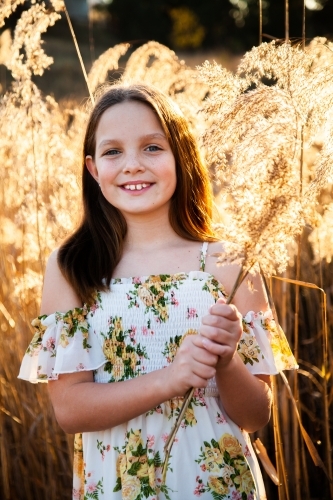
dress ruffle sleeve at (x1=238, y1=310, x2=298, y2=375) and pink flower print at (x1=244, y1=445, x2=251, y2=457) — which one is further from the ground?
dress ruffle sleeve at (x1=238, y1=310, x2=298, y2=375)

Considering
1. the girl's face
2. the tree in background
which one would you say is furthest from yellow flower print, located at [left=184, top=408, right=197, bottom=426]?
the tree in background

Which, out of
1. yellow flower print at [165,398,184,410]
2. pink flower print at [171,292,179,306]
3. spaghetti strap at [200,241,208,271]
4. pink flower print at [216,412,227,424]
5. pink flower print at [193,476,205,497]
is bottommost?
pink flower print at [193,476,205,497]

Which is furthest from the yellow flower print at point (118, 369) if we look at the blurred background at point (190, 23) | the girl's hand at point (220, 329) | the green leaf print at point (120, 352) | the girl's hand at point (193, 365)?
the blurred background at point (190, 23)

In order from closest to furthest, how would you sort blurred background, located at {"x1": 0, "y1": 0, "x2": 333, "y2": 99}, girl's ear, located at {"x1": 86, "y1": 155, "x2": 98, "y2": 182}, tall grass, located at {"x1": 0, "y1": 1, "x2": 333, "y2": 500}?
girl's ear, located at {"x1": 86, "y1": 155, "x2": 98, "y2": 182}, tall grass, located at {"x1": 0, "y1": 1, "x2": 333, "y2": 500}, blurred background, located at {"x1": 0, "y1": 0, "x2": 333, "y2": 99}

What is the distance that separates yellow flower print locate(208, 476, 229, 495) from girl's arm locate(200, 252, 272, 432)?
148 millimetres

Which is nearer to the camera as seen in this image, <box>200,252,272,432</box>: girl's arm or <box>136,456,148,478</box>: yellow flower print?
<box>200,252,272,432</box>: girl's arm

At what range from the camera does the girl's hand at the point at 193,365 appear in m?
1.42

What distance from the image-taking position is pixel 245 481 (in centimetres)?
174

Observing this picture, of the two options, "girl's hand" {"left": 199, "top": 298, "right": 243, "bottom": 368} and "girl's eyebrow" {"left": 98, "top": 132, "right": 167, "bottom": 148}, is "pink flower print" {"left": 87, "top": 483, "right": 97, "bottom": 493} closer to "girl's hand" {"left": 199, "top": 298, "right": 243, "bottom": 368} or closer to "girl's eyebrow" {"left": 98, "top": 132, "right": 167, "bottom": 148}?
"girl's hand" {"left": 199, "top": 298, "right": 243, "bottom": 368}

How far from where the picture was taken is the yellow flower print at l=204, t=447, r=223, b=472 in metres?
1.71

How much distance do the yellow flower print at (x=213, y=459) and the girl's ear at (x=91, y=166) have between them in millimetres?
755

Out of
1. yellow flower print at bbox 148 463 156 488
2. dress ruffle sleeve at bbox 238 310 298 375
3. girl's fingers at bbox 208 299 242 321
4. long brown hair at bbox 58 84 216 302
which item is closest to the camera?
girl's fingers at bbox 208 299 242 321

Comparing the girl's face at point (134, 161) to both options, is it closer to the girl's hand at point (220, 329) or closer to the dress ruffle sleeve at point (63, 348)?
the dress ruffle sleeve at point (63, 348)

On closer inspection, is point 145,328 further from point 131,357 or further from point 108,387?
point 108,387
